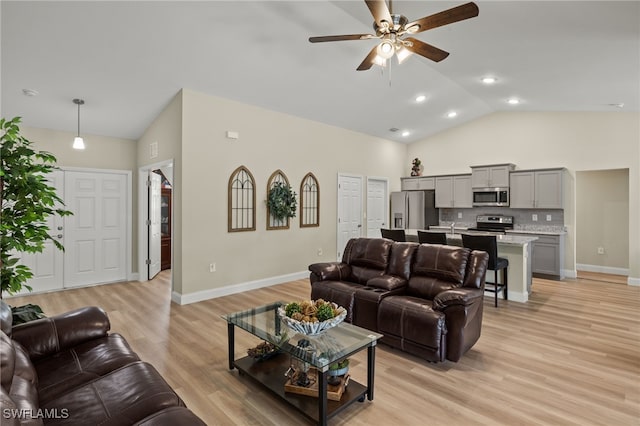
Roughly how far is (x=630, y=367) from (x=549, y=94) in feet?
13.7

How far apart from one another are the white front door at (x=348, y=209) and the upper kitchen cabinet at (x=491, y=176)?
2475 mm

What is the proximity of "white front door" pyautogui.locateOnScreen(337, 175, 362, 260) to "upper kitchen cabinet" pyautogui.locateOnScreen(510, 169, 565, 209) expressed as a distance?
310cm

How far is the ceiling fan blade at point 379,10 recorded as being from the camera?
2476 mm

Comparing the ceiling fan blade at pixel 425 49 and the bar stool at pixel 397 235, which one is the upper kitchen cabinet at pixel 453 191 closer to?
the bar stool at pixel 397 235

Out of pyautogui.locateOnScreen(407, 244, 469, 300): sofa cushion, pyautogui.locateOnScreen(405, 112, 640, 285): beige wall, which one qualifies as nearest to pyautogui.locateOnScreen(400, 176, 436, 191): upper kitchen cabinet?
pyautogui.locateOnScreen(405, 112, 640, 285): beige wall

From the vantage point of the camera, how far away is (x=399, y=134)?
772 centimetres

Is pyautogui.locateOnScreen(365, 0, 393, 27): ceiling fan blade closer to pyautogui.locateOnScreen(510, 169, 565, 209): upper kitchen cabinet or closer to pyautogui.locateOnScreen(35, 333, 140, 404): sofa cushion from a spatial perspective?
pyautogui.locateOnScreen(35, 333, 140, 404): sofa cushion

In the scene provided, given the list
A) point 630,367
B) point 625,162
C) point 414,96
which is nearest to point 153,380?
point 630,367

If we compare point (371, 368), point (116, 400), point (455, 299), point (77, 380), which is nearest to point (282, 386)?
point (371, 368)

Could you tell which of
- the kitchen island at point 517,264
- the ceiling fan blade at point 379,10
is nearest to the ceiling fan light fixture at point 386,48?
the ceiling fan blade at point 379,10

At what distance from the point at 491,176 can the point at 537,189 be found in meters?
0.87

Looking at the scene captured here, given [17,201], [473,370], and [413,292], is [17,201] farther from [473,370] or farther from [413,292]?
[473,370]

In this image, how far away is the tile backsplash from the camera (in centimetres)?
636

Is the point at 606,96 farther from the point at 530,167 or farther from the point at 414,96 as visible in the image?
the point at 414,96
